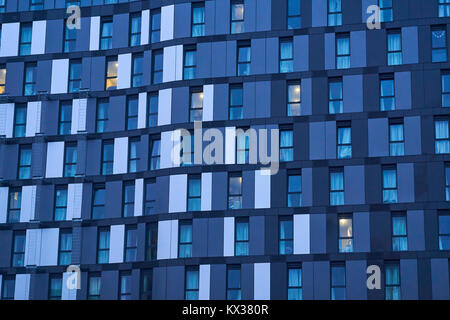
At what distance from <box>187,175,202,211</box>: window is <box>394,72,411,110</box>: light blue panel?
1242cm

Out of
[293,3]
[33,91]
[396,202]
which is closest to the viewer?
[396,202]

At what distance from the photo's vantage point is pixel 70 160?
61.1 meters

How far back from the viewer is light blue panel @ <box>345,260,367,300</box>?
53.4 metres

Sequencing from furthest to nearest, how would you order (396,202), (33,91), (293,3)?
(33,91) < (293,3) < (396,202)

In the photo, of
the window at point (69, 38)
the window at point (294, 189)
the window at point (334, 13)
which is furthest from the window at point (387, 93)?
the window at point (69, 38)

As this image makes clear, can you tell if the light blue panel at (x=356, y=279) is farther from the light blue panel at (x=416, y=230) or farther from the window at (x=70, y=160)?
the window at (x=70, y=160)

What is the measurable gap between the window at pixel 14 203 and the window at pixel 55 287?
474 cm

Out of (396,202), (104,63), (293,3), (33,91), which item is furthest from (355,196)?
(33,91)

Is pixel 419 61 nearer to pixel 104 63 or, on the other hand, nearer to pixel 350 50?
pixel 350 50

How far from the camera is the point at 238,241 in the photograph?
182ft

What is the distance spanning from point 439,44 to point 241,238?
16.2 metres

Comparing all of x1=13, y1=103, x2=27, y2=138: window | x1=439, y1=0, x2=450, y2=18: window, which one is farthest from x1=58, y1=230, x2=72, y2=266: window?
x1=439, y1=0, x2=450, y2=18: window

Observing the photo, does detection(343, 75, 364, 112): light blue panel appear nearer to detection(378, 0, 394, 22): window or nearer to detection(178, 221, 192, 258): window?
detection(378, 0, 394, 22): window

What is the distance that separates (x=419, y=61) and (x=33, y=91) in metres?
24.6
